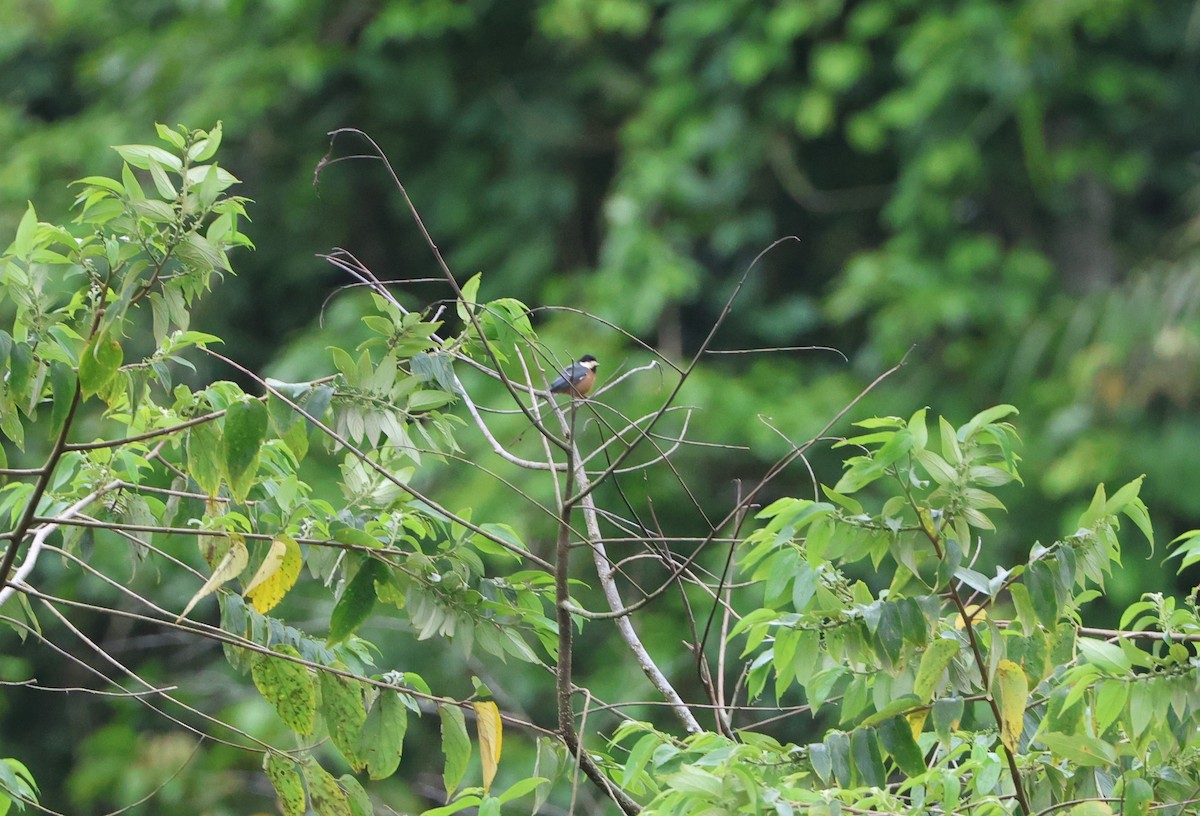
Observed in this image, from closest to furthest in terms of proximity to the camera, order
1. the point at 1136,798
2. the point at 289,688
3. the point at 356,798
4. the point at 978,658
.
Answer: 1. the point at 1136,798
2. the point at 978,658
3. the point at 289,688
4. the point at 356,798

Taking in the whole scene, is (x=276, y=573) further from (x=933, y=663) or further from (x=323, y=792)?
(x=933, y=663)

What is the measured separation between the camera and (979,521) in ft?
5.72

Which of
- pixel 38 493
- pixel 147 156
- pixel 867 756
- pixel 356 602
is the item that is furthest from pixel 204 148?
pixel 867 756

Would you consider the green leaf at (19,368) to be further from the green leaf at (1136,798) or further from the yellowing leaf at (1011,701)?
the green leaf at (1136,798)

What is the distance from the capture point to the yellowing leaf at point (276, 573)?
180 centimetres

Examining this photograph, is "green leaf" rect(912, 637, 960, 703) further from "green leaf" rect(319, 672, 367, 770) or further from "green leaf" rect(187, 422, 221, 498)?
"green leaf" rect(187, 422, 221, 498)

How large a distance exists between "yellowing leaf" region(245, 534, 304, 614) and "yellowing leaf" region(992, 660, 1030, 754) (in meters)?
0.90

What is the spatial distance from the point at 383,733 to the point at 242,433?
1.61 feet

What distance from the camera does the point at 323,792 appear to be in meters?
2.00

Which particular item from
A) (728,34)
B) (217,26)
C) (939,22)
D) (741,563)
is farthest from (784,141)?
(741,563)

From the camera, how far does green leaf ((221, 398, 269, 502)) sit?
1680 mm

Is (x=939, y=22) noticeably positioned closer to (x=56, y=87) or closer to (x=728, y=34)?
(x=728, y=34)

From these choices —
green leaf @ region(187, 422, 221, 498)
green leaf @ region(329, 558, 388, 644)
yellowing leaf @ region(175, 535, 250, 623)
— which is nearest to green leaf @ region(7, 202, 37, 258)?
green leaf @ region(187, 422, 221, 498)

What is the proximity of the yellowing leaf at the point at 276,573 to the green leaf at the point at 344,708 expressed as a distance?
0.55 feet
